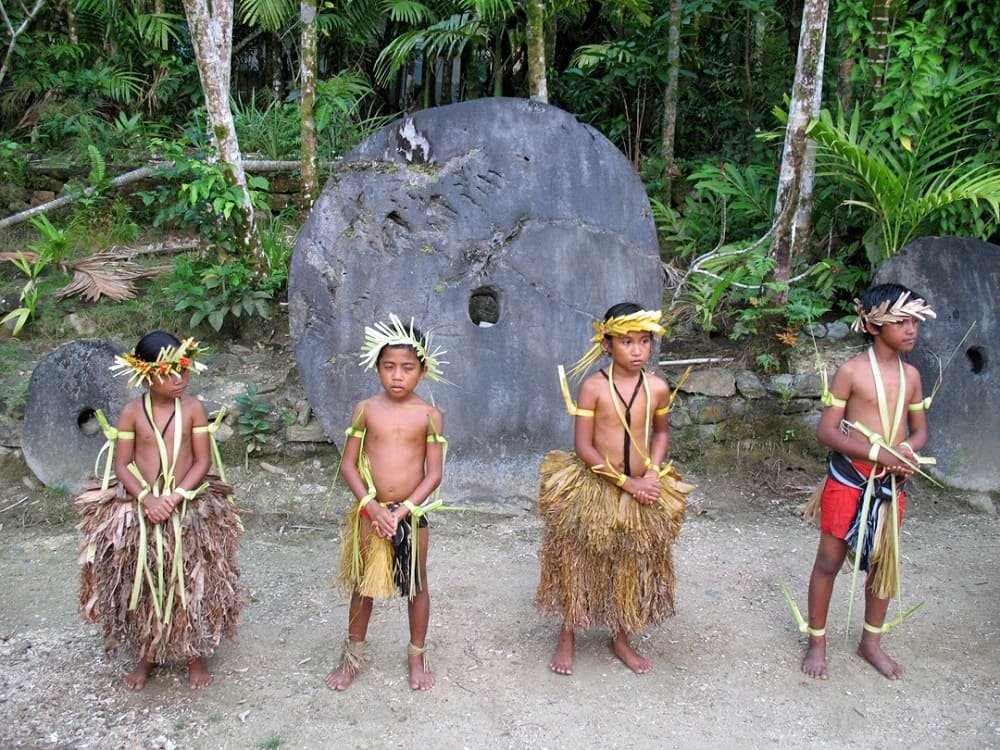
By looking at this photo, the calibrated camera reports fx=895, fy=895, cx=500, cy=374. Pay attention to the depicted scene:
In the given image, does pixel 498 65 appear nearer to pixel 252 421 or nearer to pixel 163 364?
pixel 252 421

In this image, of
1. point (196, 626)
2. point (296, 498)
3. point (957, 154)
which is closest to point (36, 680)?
point (196, 626)

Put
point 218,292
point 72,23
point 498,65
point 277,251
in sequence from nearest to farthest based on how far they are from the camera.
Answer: point 218,292
point 277,251
point 498,65
point 72,23

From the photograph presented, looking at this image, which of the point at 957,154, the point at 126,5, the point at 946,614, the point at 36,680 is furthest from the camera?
the point at 126,5

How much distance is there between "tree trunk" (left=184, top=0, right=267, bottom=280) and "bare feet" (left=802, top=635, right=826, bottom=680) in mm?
3494

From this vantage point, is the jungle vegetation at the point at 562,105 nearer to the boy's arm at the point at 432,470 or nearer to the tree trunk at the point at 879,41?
the tree trunk at the point at 879,41

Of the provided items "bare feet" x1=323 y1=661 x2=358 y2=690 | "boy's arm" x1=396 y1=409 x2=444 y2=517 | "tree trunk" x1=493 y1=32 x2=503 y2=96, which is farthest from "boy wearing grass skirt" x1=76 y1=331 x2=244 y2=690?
"tree trunk" x1=493 y1=32 x2=503 y2=96

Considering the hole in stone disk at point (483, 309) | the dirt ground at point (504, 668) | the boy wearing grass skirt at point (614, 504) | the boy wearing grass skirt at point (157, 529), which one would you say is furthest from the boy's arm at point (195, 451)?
the hole in stone disk at point (483, 309)

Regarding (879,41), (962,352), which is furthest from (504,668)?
(879,41)

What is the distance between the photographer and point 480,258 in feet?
14.1

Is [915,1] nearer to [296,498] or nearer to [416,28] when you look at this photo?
[416,28]

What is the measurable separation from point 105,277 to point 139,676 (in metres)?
2.98

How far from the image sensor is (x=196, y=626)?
9.48 ft

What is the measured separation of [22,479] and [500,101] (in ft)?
9.60

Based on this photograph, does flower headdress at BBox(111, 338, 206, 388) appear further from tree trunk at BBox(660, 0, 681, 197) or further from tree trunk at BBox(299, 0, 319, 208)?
tree trunk at BBox(660, 0, 681, 197)
